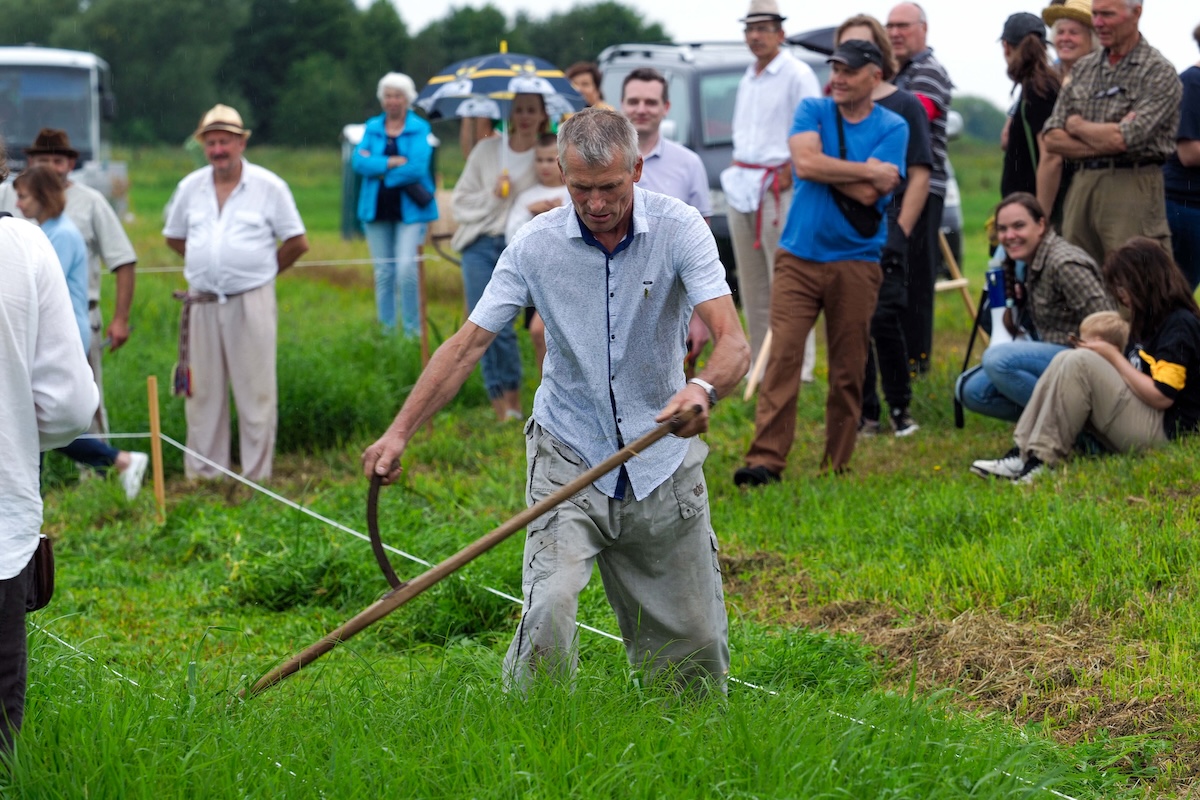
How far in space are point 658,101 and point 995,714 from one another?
443 cm

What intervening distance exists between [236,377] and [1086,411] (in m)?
4.86

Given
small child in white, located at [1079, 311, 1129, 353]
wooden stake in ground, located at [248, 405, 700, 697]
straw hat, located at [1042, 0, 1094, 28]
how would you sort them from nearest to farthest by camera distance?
wooden stake in ground, located at [248, 405, 700, 697]
small child in white, located at [1079, 311, 1129, 353]
straw hat, located at [1042, 0, 1094, 28]

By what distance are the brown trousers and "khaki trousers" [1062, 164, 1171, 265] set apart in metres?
1.25

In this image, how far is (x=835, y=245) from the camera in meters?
7.39

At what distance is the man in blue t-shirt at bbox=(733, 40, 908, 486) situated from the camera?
23.9 ft

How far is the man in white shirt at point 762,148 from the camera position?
30.0ft

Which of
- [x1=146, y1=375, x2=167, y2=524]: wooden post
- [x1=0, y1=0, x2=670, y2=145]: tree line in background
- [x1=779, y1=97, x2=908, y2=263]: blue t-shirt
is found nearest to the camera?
[x1=779, y1=97, x2=908, y2=263]: blue t-shirt

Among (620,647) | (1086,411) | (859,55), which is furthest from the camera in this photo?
(859,55)

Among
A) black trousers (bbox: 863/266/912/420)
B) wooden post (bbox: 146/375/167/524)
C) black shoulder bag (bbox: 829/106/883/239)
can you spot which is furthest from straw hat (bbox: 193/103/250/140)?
black trousers (bbox: 863/266/912/420)

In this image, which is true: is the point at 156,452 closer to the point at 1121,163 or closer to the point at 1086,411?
the point at 1086,411

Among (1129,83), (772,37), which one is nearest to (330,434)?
(772,37)

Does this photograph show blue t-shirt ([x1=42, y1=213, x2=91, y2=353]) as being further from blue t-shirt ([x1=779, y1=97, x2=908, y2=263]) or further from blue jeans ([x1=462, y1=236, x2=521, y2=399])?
blue t-shirt ([x1=779, y1=97, x2=908, y2=263])

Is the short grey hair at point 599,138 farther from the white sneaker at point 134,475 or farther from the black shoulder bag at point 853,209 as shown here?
the white sneaker at point 134,475

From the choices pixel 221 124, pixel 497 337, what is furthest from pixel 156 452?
pixel 497 337
